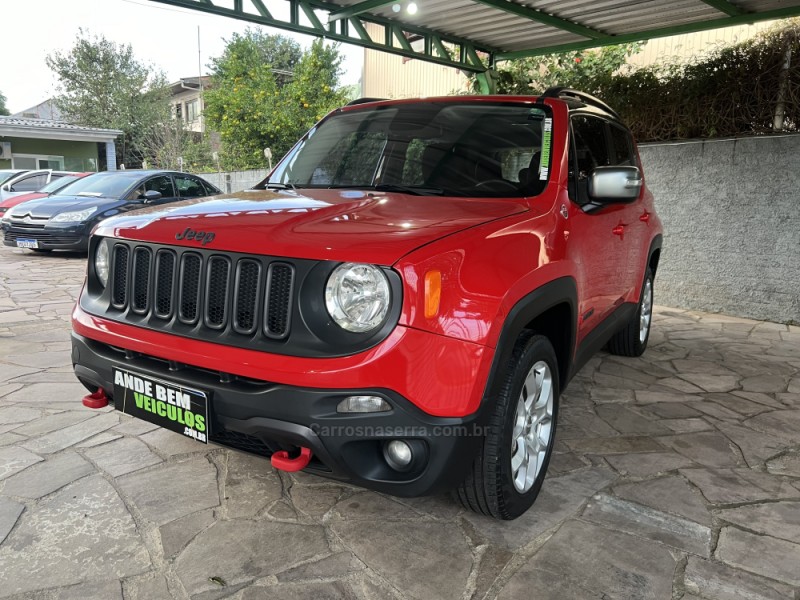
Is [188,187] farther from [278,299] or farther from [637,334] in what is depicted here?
[278,299]

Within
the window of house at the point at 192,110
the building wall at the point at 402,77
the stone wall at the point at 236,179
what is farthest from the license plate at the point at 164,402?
the window of house at the point at 192,110

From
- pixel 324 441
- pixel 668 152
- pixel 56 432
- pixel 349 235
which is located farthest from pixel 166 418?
pixel 668 152

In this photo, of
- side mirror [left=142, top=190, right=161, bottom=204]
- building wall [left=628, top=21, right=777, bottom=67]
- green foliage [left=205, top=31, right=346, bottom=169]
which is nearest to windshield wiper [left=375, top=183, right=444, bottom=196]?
building wall [left=628, top=21, right=777, bottom=67]

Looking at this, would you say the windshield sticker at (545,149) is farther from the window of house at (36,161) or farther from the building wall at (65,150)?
the window of house at (36,161)

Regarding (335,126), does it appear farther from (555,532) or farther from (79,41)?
(79,41)

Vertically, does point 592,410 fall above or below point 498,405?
below

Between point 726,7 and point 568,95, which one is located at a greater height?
point 726,7

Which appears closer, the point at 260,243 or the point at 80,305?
the point at 260,243

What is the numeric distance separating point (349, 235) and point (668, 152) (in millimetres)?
6360

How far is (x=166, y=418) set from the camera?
7.32 feet

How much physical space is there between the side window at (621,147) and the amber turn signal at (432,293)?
7.99 ft

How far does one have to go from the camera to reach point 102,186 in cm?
1038

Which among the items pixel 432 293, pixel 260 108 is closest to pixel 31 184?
pixel 260 108

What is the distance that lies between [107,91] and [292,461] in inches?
1405
